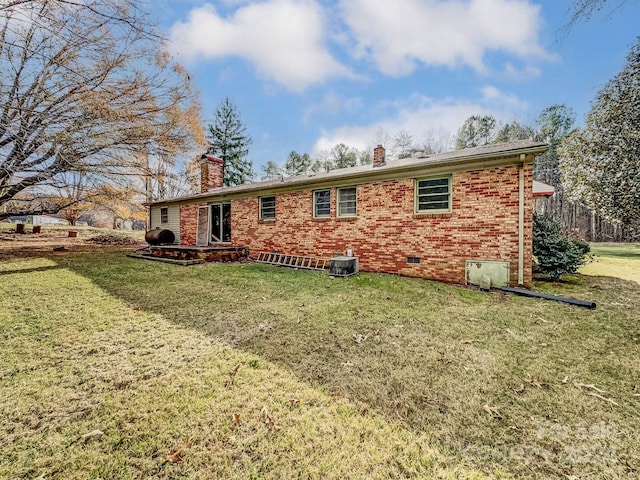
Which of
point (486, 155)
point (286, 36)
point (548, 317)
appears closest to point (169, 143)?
point (286, 36)

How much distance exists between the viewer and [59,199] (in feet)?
34.2

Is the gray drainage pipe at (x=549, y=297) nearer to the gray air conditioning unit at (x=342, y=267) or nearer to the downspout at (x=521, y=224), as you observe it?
the downspout at (x=521, y=224)

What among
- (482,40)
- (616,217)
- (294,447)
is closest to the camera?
(294,447)

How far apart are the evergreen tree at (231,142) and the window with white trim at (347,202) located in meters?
21.3

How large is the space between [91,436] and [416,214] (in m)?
7.52

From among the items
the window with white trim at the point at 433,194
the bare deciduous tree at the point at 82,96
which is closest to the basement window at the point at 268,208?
the bare deciduous tree at the point at 82,96

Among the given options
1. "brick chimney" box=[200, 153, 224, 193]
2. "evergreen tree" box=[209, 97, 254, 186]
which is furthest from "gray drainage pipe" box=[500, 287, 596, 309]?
"evergreen tree" box=[209, 97, 254, 186]

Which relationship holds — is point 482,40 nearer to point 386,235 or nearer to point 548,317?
point 386,235

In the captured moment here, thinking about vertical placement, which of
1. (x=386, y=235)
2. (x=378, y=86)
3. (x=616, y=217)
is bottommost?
(x=386, y=235)

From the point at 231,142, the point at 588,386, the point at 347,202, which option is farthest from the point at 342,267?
the point at 231,142

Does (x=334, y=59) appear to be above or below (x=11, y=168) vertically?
above

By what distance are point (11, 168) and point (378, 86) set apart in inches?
634

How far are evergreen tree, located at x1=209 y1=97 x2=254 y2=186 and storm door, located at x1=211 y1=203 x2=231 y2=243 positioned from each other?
15813 millimetres

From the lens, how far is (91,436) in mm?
2004
